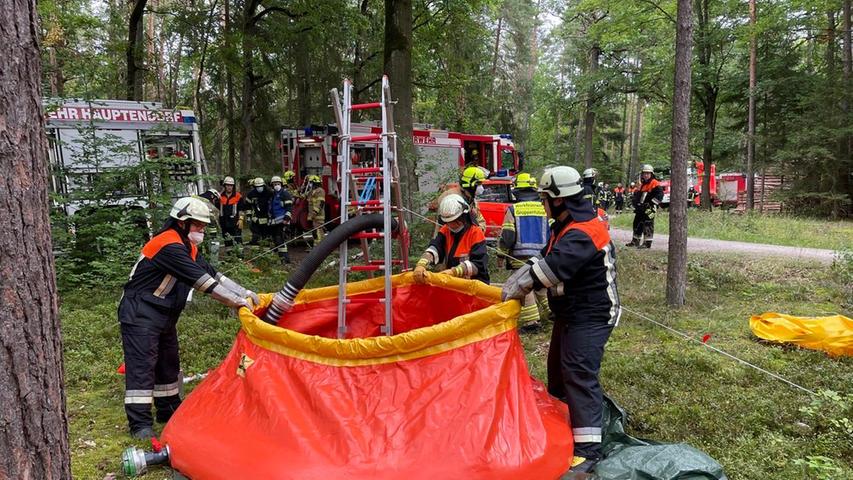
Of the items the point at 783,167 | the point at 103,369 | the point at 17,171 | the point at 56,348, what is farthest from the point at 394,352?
the point at 783,167

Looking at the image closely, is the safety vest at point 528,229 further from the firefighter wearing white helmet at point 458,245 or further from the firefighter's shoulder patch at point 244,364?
the firefighter's shoulder patch at point 244,364

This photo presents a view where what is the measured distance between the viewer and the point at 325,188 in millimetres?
12766

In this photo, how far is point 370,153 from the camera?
10.1 meters

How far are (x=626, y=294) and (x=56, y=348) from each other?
6875mm

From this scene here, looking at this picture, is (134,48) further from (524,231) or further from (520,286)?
(520,286)

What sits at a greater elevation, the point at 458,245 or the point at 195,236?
the point at 195,236

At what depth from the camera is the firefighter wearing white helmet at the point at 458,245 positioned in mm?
5043

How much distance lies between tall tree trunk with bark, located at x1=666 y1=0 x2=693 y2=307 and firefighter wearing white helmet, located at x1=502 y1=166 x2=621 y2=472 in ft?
11.3

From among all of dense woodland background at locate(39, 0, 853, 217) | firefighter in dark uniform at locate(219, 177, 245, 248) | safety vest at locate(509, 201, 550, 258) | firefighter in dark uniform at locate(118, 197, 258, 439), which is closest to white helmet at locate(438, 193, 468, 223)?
safety vest at locate(509, 201, 550, 258)

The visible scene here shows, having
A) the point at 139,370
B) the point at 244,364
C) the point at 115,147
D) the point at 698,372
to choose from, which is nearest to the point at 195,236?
the point at 139,370

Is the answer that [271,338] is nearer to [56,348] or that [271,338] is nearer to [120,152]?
[56,348]

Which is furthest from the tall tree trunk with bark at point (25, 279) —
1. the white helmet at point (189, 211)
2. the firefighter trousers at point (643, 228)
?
the firefighter trousers at point (643, 228)

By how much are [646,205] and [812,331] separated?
20.9 ft

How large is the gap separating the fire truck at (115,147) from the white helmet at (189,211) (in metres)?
4.08
